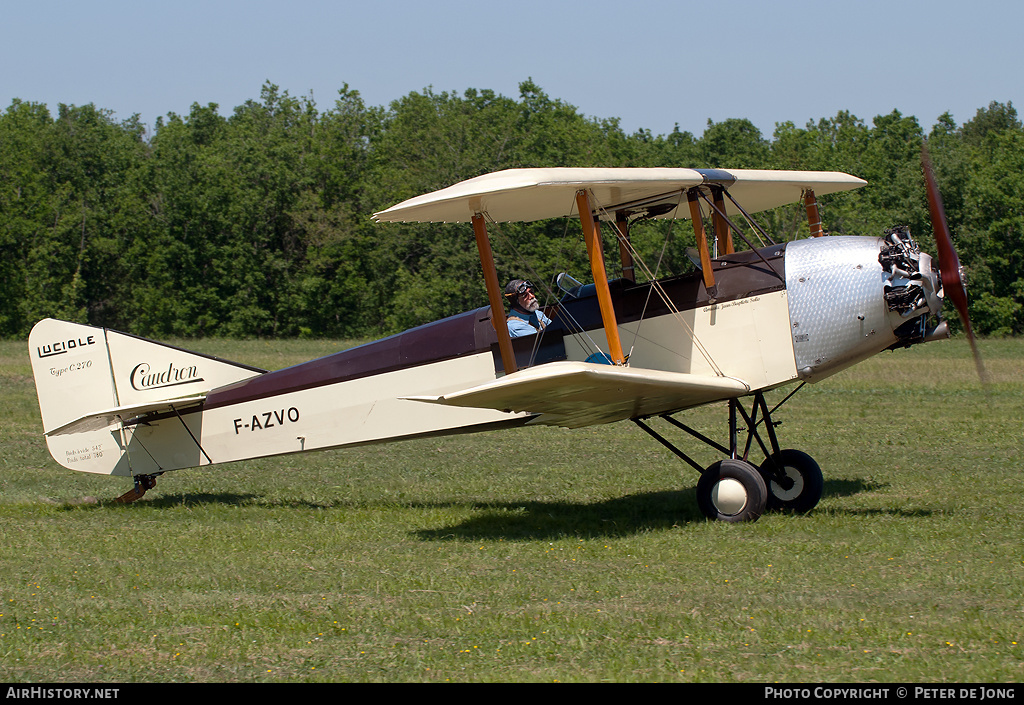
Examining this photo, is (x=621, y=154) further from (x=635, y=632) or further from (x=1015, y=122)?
(x=1015, y=122)

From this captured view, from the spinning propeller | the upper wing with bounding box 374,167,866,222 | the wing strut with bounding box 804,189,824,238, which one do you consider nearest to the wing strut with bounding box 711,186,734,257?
the upper wing with bounding box 374,167,866,222

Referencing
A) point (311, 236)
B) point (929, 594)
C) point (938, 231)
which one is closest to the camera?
point (929, 594)

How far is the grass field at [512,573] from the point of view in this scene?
17.8 ft

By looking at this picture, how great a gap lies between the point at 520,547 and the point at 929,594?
3.24m

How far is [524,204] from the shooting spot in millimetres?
9281

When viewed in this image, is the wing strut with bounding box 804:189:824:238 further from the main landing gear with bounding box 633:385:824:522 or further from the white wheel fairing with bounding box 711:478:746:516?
the white wheel fairing with bounding box 711:478:746:516

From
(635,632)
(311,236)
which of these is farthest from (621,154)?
(635,632)

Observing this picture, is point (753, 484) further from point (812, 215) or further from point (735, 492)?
point (812, 215)

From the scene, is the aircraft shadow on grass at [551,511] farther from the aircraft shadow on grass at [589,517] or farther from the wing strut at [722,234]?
the wing strut at [722,234]

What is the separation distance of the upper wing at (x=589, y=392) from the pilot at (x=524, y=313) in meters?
0.85

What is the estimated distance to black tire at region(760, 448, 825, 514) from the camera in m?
9.31

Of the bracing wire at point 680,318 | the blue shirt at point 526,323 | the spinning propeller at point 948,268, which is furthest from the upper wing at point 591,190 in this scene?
the spinning propeller at point 948,268

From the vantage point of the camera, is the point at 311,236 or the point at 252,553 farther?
the point at 311,236
